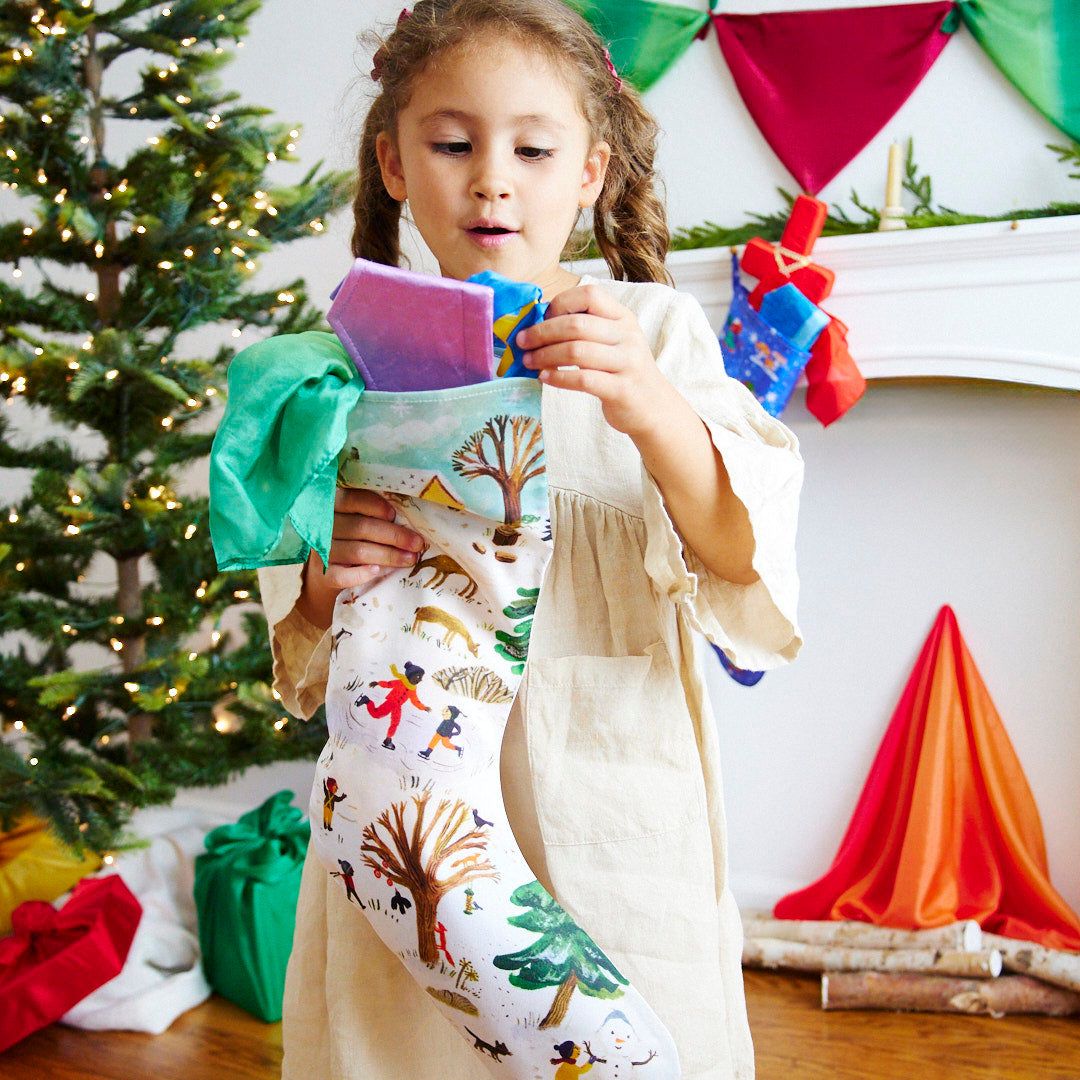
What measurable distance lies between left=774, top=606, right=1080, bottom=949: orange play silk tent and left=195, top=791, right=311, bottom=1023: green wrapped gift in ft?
3.15

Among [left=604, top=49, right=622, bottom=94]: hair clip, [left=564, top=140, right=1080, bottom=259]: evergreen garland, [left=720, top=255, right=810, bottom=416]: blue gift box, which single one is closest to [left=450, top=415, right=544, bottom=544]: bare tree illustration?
[left=604, top=49, right=622, bottom=94]: hair clip

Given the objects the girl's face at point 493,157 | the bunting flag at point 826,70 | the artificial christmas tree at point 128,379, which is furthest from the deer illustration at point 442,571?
the bunting flag at point 826,70

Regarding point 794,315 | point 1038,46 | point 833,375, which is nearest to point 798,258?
point 794,315

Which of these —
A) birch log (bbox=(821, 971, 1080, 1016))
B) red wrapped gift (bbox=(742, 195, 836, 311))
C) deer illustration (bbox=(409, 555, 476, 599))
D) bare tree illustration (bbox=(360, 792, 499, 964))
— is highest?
red wrapped gift (bbox=(742, 195, 836, 311))

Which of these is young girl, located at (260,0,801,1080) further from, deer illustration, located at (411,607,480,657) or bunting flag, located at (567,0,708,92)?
bunting flag, located at (567,0,708,92)

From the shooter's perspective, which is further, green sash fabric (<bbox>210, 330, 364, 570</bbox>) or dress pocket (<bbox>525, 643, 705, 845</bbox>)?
dress pocket (<bbox>525, 643, 705, 845</bbox>)

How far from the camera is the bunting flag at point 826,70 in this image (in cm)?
174

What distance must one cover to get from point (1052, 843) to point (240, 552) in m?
1.75

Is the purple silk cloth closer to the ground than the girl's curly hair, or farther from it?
closer to the ground

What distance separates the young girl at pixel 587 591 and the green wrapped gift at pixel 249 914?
0.99 meters

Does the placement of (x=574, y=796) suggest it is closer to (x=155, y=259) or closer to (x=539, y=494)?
(x=539, y=494)

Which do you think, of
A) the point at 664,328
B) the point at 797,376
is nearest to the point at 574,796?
the point at 664,328

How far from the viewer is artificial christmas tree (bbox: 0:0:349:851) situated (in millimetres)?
1662

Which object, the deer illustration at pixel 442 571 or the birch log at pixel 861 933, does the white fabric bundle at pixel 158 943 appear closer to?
the birch log at pixel 861 933
